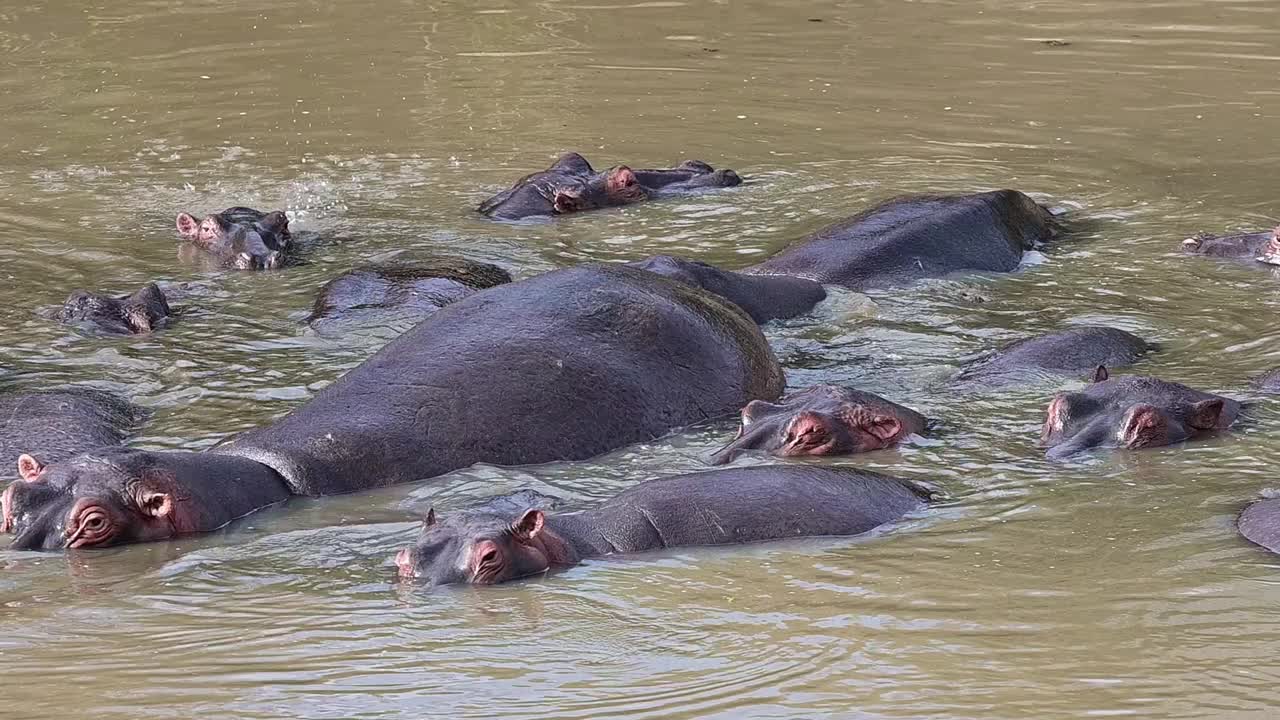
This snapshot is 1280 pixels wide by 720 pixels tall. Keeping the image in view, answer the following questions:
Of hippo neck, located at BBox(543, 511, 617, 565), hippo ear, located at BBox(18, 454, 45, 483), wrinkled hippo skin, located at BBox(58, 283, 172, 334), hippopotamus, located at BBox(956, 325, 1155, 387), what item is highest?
hippo ear, located at BBox(18, 454, 45, 483)

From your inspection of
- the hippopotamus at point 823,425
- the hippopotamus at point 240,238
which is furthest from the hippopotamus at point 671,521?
the hippopotamus at point 240,238

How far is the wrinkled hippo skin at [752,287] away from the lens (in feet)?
27.1

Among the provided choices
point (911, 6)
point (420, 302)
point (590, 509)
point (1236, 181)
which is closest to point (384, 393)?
point (590, 509)

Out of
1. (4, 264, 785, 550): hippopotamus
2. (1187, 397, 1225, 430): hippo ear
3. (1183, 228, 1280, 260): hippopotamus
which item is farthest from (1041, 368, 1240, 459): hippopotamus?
(1183, 228, 1280, 260): hippopotamus

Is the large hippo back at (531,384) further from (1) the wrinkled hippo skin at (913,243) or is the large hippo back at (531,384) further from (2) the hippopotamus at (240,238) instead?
(2) the hippopotamus at (240,238)

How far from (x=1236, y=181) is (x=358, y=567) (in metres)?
7.37

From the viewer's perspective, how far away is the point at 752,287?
855 centimetres

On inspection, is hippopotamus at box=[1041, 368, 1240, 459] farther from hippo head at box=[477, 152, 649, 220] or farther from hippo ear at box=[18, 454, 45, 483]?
hippo head at box=[477, 152, 649, 220]

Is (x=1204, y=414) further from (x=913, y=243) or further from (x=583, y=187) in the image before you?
(x=583, y=187)

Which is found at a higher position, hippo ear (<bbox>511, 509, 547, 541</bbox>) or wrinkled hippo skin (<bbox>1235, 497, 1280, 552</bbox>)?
hippo ear (<bbox>511, 509, 547, 541</bbox>)

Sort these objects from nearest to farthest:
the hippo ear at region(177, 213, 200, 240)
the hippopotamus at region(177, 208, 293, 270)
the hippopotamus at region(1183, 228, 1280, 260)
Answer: the hippopotamus at region(1183, 228, 1280, 260) < the hippopotamus at region(177, 208, 293, 270) < the hippo ear at region(177, 213, 200, 240)

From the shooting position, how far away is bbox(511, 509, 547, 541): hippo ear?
207 inches

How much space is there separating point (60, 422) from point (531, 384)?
5.40 feet

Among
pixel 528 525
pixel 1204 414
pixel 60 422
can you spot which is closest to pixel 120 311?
pixel 60 422
